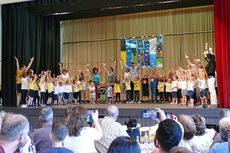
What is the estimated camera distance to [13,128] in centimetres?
167

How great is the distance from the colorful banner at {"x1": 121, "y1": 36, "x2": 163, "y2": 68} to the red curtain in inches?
167

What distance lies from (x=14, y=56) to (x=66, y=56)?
4355 mm

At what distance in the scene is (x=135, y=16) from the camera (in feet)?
42.7

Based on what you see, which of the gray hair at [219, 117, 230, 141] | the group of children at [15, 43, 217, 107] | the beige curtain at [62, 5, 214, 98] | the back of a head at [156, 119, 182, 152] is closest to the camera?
the back of a head at [156, 119, 182, 152]

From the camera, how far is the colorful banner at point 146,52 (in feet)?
38.1

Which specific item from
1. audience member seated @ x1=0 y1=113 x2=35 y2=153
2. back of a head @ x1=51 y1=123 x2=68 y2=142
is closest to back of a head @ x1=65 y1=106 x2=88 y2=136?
back of a head @ x1=51 y1=123 x2=68 y2=142

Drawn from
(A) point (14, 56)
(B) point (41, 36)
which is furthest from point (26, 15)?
(A) point (14, 56)

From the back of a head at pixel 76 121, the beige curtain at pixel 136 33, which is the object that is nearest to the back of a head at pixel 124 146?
the back of a head at pixel 76 121

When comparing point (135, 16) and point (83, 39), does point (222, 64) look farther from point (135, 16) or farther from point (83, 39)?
point (83, 39)

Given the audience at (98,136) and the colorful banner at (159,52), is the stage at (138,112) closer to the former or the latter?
the audience at (98,136)

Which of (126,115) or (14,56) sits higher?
(14,56)

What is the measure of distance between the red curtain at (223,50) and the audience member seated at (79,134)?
5473 mm

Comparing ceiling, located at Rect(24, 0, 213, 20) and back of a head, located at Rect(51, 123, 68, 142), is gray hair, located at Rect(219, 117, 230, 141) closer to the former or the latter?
back of a head, located at Rect(51, 123, 68, 142)

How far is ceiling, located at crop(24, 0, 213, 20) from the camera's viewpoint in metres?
10.4
